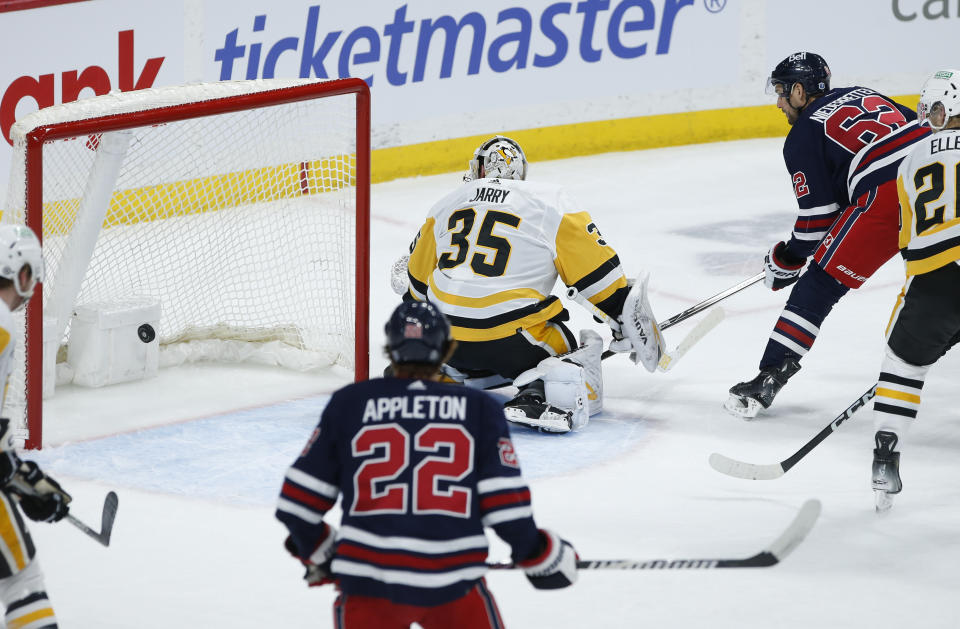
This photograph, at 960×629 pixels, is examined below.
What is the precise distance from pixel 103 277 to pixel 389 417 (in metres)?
3.12

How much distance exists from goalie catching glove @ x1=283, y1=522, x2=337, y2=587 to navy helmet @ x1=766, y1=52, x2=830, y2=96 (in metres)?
2.76

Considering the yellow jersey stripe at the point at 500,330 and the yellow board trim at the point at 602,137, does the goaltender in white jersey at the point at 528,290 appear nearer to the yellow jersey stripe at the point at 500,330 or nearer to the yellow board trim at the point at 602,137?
the yellow jersey stripe at the point at 500,330

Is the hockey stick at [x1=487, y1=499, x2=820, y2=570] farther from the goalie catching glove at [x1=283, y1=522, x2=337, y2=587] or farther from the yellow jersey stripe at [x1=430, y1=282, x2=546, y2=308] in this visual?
the yellow jersey stripe at [x1=430, y1=282, x2=546, y2=308]

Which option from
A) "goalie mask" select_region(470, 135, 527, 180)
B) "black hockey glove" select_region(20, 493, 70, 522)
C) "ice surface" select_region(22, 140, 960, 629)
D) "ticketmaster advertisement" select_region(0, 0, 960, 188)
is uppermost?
"ticketmaster advertisement" select_region(0, 0, 960, 188)

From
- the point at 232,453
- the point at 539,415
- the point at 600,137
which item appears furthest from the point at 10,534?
the point at 600,137

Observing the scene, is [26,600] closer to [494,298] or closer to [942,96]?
[494,298]

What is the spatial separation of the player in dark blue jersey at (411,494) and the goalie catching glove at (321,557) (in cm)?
2

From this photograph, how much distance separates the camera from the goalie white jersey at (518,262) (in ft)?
14.2

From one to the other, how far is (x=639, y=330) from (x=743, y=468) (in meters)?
0.74

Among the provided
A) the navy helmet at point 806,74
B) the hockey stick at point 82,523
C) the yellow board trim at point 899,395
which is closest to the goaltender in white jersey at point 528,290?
the navy helmet at point 806,74

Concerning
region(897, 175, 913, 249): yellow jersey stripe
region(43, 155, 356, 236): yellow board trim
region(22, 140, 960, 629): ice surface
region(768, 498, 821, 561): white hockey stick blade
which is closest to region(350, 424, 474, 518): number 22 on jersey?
region(768, 498, 821, 561): white hockey stick blade

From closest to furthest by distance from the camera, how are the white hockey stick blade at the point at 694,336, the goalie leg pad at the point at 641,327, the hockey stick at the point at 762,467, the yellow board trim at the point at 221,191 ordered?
the hockey stick at the point at 762,467 → the goalie leg pad at the point at 641,327 → the white hockey stick blade at the point at 694,336 → the yellow board trim at the point at 221,191

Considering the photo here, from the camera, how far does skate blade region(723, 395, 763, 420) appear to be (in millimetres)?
4461

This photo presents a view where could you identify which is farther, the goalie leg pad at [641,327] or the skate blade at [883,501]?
the goalie leg pad at [641,327]
